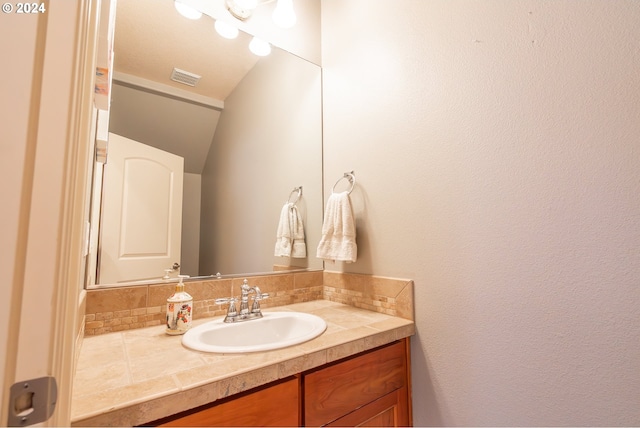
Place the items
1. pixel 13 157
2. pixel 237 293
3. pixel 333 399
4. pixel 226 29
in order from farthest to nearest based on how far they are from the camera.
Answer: pixel 226 29, pixel 237 293, pixel 333 399, pixel 13 157

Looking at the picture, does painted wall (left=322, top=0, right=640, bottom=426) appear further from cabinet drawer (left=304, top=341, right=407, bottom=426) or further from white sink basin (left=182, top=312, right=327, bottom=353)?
white sink basin (left=182, top=312, right=327, bottom=353)

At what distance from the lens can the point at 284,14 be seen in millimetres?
1498

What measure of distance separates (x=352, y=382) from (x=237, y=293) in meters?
0.63

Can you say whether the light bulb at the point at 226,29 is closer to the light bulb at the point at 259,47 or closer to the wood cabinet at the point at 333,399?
the light bulb at the point at 259,47

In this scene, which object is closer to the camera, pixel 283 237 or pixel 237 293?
pixel 237 293

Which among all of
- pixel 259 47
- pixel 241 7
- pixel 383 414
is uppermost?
pixel 241 7

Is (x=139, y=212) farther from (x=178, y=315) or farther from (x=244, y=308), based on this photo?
(x=244, y=308)

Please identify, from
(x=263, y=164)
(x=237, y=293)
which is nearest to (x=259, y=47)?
(x=263, y=164)

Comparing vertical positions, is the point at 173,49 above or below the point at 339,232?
above

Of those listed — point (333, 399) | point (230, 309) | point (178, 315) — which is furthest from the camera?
point (230, 309)

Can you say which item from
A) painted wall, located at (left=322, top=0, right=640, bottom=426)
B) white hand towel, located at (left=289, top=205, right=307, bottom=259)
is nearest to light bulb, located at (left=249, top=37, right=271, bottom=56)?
painted wall, located at (left=322, top=0, right=640, bottom=426)

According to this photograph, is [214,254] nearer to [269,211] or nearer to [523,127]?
[269,211]

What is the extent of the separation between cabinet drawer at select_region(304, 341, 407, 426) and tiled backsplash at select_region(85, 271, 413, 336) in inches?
7.5

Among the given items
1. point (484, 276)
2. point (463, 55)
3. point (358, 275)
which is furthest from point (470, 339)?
point (463, 55)
